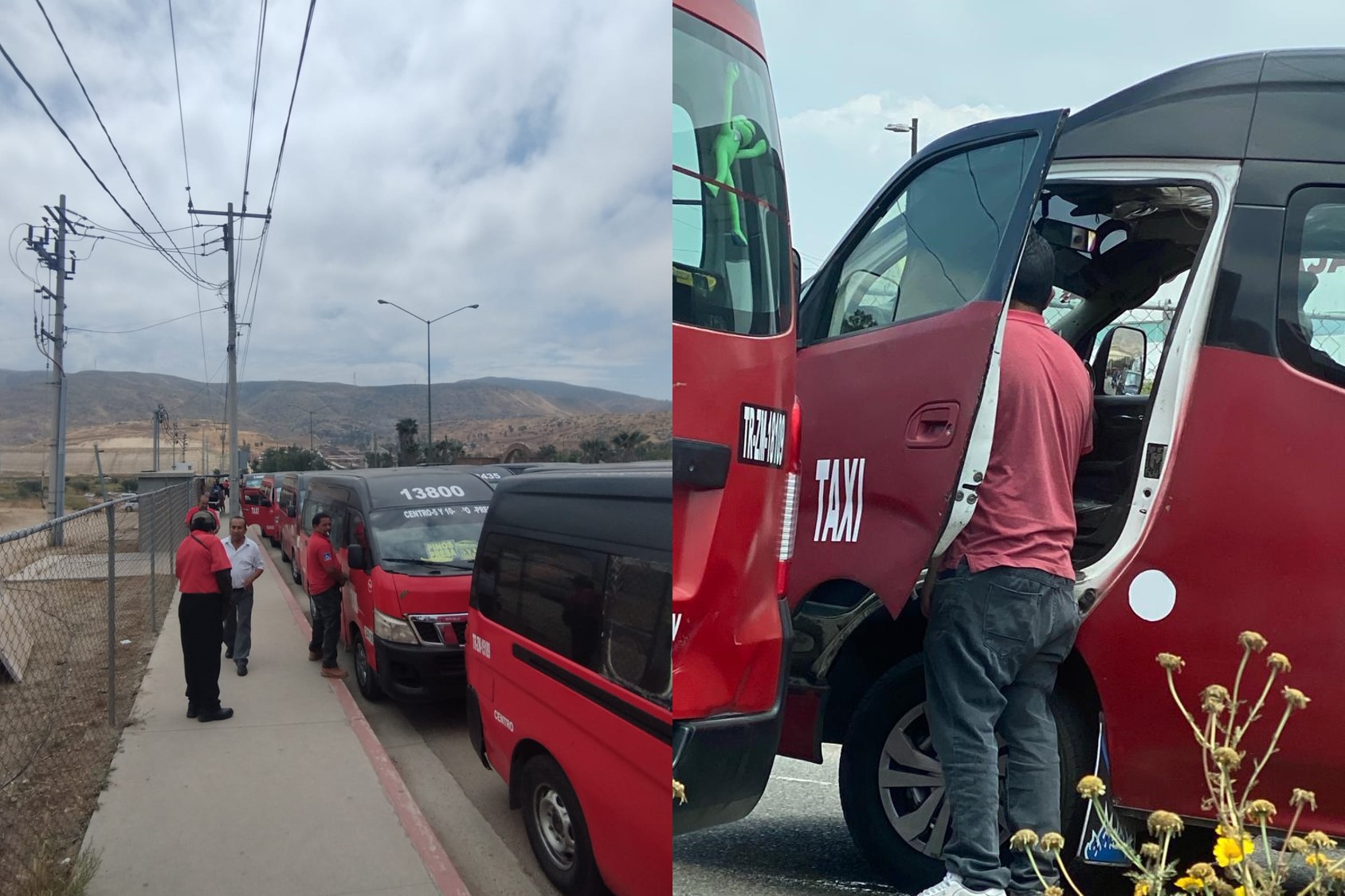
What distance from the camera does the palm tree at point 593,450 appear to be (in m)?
1.06

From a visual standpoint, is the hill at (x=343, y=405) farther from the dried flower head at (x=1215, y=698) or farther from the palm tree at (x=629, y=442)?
the dried flower head at (x=1215, y=698)

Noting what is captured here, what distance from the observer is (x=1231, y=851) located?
147cm

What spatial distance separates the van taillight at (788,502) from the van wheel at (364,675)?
534mm

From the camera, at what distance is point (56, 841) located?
102cm

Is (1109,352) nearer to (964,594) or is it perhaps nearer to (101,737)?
(964,594)

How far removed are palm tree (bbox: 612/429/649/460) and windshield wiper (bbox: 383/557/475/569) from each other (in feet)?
0.87

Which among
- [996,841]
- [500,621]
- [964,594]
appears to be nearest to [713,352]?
[500,621]

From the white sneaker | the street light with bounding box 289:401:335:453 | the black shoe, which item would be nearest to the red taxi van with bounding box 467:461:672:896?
the street light with bounding box 289:401:335:453

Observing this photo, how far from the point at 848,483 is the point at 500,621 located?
0.68 meters

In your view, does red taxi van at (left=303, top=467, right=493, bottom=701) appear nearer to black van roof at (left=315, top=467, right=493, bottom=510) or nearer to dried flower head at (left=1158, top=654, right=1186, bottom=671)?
black van roof at (left=315, top=467, right=493, bottom=510)

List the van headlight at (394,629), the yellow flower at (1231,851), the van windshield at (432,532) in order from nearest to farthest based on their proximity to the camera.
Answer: the van windshield at (432,532), the van headlight at (394,629), the yellow flower at (1231,851)

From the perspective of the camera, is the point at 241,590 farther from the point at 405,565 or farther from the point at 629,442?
the point at 629,442

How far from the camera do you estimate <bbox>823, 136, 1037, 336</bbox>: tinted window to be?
150 cm

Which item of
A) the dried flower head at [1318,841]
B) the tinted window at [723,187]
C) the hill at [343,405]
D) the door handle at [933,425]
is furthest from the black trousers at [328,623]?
the dried flower head at [1318,841]
